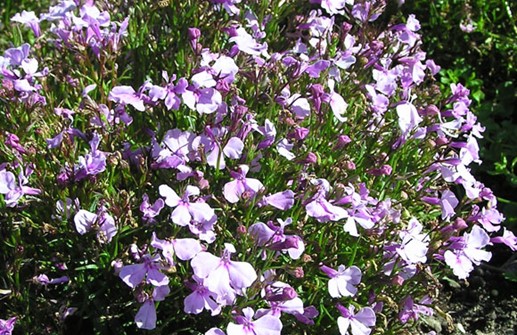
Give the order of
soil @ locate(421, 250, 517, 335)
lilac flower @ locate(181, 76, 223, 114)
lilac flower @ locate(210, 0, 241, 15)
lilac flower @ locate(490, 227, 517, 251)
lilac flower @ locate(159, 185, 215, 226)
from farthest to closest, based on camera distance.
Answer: soil @ locate(421, 250, 517, 335)
lilac flower @ locate(210, 0, 241, 15)
lilac flower @ locate(490, 227, 517, 251)
lilac flower @ locate(181, 76, 223, 114)
lilac flower @ locate(159, 185, 215, 226)

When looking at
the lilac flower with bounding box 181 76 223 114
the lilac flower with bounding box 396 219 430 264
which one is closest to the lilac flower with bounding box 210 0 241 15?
the lilac flower with bounding box 181 76 223 114

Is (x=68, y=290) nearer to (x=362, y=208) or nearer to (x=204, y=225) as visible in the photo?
(x=204, y=225)

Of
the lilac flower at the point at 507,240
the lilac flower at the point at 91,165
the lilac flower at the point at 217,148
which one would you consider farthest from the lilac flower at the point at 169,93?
the lilac flower at the point at 507,240

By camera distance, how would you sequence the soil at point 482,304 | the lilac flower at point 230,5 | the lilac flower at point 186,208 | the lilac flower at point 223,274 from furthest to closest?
the soil at point 482,304 → the lilac flower at point 230,5 → the lilac flower at point 186,208 → the lilac flower at point 223,274

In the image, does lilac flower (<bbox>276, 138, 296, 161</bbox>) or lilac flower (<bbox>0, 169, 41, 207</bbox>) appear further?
lilac flower (<bbox>276, 138, 296, 161</bbox>)

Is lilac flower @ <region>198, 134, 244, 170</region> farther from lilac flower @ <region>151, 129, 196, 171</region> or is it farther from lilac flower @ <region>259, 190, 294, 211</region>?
lilac flower @ <region>259, 190, 294, 211</region>

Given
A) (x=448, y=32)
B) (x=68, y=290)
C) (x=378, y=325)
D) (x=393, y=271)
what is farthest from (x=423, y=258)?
(x=448, y=32)

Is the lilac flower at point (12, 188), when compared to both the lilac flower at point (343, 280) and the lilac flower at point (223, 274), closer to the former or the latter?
the lilac flower at point (223, 274)
